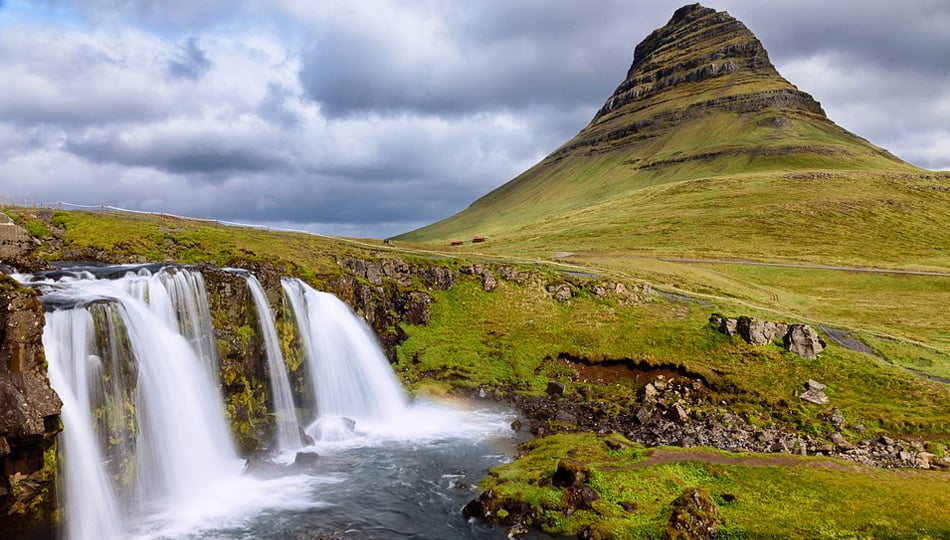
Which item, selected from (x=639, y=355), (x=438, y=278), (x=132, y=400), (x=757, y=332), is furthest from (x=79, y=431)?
(x=757, y=332)

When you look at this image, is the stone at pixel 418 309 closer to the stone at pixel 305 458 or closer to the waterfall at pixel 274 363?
the waterfall at pixel 274 363

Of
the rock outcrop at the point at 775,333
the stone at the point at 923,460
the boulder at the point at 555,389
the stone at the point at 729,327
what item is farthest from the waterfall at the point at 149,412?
the rock outcrop at the point at 775,333

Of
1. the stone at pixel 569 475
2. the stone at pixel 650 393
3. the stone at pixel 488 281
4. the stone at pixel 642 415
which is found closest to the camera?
the stone at pixel 569 475

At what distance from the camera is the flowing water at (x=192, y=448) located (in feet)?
68.3

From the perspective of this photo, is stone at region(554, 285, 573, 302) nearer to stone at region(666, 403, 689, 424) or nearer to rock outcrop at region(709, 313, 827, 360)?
rock outcrop at region(709, 313, 827, 360)

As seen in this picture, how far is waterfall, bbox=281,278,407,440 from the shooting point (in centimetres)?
3562

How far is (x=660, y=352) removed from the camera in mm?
43281

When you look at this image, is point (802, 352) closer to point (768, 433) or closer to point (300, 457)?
point (768, 433)

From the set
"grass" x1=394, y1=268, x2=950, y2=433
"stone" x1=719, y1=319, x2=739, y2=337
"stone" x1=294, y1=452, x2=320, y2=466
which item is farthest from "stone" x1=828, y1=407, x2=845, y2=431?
"stone" x1=294, y1=452, x2=320, y2=466

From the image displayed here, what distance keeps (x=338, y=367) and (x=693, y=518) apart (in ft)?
84.0

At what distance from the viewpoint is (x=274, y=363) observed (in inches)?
1294

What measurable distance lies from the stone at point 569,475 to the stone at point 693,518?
3734 mm

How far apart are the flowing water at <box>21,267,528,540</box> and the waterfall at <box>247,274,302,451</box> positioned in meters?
0.10

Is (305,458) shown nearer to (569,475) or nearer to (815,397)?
(569,475)
